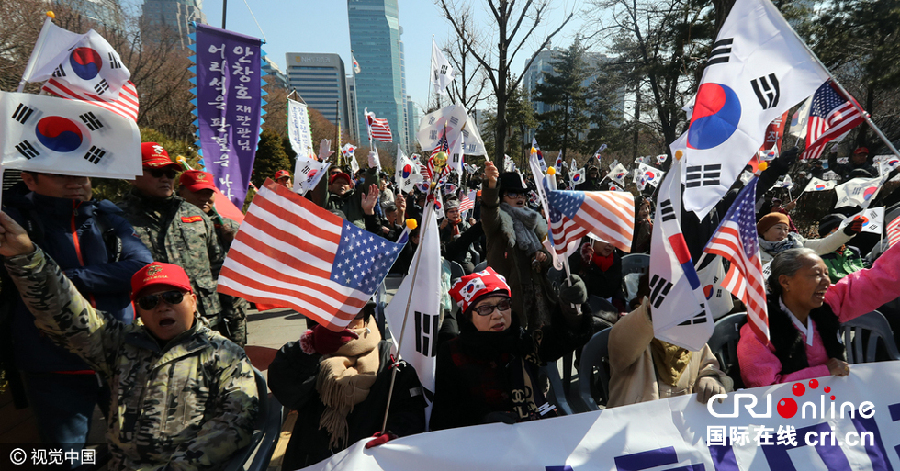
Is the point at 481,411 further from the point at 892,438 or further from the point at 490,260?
the point at 892,438

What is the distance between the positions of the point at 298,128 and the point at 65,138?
170 inches

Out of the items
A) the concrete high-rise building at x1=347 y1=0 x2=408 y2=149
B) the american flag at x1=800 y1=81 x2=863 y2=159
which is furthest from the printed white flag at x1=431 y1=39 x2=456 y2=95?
the concrete high-rise building at x1=347 y1=0 x2=408 y2=149

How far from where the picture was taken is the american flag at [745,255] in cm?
227

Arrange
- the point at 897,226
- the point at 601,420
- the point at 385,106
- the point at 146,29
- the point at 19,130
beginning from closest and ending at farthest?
the point at 19,130
the point at 601,420
the point at 897,226
the point at 146,29
the point at 385,106

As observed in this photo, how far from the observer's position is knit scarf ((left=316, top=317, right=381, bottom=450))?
232cm

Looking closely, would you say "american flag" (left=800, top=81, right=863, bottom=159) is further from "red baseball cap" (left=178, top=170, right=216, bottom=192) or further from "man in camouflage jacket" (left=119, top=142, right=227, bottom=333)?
"red baseball cap" (left=178, top=170, right=216, bottom=192)

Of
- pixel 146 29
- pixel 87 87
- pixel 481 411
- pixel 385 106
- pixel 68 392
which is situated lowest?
pixel 481 411

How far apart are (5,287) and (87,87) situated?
1104 millimetres

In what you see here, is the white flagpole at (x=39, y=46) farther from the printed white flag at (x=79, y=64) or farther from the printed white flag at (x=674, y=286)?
the printed white flag at (x=674, y=286)

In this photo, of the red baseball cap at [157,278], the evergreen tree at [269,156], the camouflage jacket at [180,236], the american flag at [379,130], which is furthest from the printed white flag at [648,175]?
the evergreen tree at [269,156]

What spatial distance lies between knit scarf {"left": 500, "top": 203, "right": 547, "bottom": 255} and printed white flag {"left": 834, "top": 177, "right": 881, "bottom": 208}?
504 cm

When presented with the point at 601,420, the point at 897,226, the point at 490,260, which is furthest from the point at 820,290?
the point at 490,260

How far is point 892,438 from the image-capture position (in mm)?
2312

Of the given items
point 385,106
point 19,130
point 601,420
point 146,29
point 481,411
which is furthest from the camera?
point 385,106
